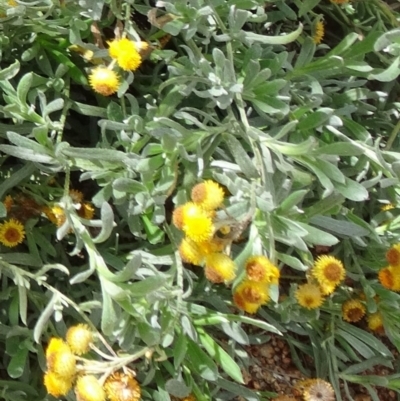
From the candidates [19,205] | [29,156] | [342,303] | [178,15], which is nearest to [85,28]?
[178,15]

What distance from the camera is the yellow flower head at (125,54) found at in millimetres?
1362

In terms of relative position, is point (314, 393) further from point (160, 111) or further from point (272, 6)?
point (272, 6)

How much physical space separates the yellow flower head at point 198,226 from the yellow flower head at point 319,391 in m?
0.64

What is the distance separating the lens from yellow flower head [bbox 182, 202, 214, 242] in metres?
1.16


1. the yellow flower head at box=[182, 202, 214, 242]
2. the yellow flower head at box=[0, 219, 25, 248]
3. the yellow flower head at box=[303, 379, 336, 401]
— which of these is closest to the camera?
the yellow flower head at box=[182, 202, 214, 242]

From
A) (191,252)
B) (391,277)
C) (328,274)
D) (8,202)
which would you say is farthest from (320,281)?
(8,202)

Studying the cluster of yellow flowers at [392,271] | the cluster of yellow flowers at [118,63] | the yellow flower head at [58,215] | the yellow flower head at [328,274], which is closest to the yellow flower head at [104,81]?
the cluster of yellow flowers at [118,63]

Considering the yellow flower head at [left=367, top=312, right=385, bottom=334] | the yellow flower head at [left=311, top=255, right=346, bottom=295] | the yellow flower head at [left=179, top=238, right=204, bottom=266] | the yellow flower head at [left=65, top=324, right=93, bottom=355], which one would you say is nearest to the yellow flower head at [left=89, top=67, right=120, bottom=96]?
the yellow flower head at [left=179, top=238, right=204, bottom=266]

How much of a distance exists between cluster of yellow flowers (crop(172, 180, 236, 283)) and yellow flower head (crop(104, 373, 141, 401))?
267 millimetres

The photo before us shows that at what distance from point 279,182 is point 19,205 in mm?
614

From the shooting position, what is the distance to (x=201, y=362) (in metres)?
1.41

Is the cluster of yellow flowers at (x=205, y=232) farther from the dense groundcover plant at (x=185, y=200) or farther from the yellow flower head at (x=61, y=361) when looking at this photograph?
the yellow flower head at (x=61, y=361)

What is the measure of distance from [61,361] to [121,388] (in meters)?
0.12

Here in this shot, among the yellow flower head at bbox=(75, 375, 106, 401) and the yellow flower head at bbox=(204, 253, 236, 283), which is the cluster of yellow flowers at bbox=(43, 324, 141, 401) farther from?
the yellow flower head at bbox=(204, 253, 236, 283)
